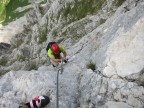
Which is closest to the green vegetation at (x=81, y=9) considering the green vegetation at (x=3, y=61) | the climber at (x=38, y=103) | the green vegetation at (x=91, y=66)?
the green vegetation at (x=3, y=61)

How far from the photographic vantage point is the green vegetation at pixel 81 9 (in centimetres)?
5178

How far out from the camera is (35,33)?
68.7 meters

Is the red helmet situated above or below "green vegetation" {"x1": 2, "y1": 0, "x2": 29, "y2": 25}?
below

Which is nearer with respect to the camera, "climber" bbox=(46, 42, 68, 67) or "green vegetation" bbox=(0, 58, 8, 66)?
"climber" bbox=(46, 42, 68, 67)

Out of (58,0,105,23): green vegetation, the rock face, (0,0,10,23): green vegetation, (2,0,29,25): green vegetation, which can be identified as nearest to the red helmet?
the rock face

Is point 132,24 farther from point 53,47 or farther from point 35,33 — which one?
point 35,33

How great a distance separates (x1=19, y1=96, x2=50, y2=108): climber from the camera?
23266 mm

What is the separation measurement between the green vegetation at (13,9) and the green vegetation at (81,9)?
→ 259 ft

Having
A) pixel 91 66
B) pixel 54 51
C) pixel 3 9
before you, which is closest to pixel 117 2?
pixel 54 51

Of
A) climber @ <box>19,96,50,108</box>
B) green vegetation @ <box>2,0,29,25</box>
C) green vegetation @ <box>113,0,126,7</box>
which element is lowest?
climber @ <box>19,96,50,108</box>

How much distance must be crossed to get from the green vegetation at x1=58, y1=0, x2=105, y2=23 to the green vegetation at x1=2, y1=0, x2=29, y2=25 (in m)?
78.8

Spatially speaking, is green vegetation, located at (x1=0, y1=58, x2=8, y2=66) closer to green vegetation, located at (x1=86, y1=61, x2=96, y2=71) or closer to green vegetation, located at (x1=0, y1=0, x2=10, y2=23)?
green vegetation, located at (x1=86, y1=61, x2=96, y2=71)

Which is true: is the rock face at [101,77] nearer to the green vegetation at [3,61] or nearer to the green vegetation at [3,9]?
the green vegetation at [3,61]

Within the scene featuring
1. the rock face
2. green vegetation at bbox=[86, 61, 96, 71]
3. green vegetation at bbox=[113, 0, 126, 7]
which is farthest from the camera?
green vegetation at bbox=[113, 0, 126, 7]
